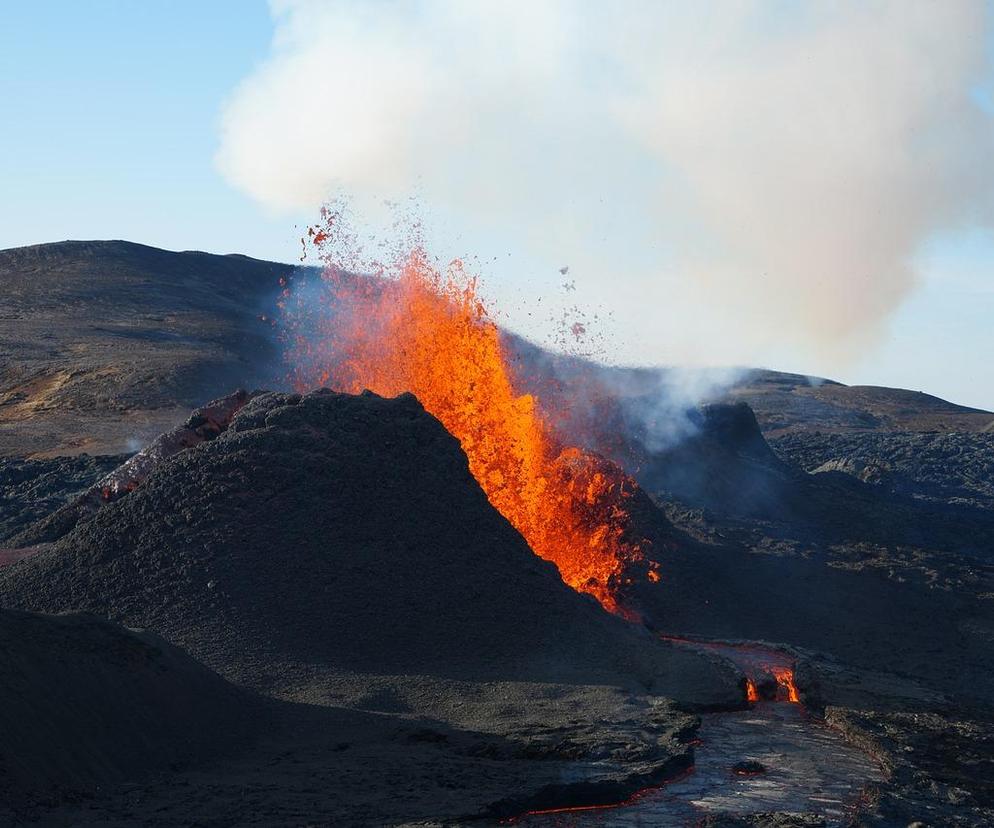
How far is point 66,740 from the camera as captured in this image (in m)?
15.2

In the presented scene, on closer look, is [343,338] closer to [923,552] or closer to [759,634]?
[923,552]

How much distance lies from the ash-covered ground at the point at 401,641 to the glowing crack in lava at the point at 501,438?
1541 millimetres

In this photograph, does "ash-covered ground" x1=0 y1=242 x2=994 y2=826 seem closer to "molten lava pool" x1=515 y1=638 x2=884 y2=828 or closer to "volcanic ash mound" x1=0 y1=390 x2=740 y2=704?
"volcanic ash mound" x1=0 y1=390 x2=740 y2=704

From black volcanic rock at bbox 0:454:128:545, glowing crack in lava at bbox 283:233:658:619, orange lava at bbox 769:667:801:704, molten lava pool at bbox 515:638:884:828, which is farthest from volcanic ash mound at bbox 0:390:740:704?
black volcanic rock at bbox 0:454:128:545

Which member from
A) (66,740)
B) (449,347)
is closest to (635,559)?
(449,347)

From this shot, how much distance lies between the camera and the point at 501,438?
103 ft

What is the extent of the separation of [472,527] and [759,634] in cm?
837

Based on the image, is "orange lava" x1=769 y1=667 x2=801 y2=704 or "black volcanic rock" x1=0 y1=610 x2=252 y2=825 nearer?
"black volcanic rock" x1=0 y1=610 x2=252 y2=825

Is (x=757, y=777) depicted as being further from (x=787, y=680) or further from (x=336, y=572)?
(x=336, y=572)

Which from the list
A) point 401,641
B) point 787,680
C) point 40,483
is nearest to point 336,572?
point 401,641

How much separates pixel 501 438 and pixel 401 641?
10.5m

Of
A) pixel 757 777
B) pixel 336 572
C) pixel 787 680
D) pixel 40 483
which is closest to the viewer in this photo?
pixel 757 777

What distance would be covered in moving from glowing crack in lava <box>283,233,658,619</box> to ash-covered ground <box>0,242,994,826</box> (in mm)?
1541

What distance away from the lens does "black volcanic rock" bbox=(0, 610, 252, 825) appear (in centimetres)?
1460
